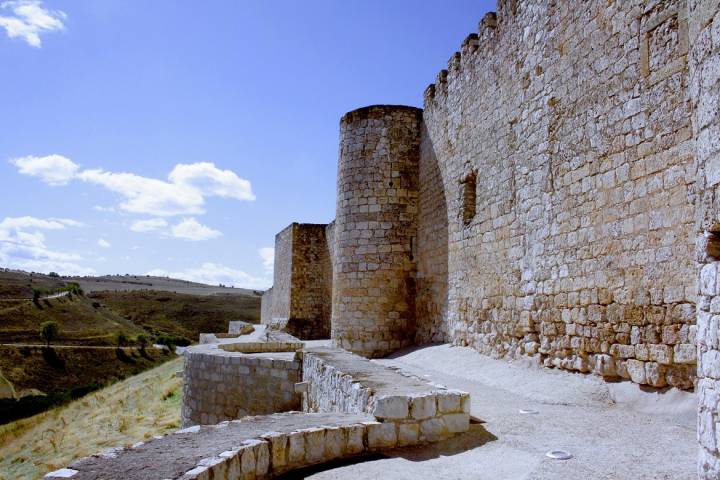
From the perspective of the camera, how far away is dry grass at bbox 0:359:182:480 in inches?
455

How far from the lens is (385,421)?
452cm

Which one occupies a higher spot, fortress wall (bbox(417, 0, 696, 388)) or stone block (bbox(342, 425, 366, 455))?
fortress wall (bbox(417, 0, 696, 388))

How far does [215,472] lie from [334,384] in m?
3.54

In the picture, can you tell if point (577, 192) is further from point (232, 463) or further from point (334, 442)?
point (232, 463)

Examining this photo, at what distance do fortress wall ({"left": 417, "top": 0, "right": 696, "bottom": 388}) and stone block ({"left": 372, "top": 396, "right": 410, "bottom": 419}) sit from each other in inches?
99.5

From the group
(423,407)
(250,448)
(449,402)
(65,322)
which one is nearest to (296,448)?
(250,448)

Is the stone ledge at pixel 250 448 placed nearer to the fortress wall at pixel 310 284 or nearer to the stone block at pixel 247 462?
the stone block at pixel 247 462

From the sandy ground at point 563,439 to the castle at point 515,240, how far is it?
225mm

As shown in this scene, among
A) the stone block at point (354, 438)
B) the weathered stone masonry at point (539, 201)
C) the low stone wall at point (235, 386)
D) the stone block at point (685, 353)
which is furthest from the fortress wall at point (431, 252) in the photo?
the stone block at point (354, 438)

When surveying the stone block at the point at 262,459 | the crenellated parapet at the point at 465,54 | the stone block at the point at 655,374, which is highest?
the crenellated parapet at the point at 465,54

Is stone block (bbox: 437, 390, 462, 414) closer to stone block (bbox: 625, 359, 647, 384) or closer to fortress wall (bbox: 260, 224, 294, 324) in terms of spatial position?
stone block (bbox: 625, 359, 647, 384)

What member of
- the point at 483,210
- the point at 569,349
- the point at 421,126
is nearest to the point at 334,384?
the point at 569,349

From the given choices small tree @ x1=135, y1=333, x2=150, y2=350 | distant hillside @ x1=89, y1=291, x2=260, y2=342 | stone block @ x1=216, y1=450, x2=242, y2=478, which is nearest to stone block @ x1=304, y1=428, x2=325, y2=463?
stone block @ x1=216, y1=450, x2=242, y2=478

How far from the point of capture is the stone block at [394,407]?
4.52 meters
